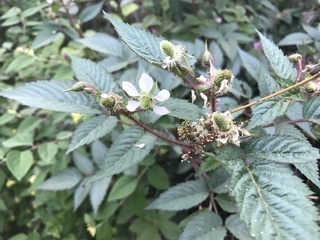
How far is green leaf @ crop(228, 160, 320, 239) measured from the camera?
1.64 feet

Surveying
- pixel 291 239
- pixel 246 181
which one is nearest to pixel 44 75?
pixel 246 181

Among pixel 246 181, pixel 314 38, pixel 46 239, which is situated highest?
pixel 246 181

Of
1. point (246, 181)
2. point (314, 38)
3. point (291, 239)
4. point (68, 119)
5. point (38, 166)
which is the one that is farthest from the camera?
point (68, 119)

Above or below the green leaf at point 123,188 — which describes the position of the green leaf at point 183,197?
above

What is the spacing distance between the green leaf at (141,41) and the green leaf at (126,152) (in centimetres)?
18

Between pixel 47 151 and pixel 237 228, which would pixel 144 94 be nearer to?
pixel 237 228

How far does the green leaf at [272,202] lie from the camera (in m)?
0.50

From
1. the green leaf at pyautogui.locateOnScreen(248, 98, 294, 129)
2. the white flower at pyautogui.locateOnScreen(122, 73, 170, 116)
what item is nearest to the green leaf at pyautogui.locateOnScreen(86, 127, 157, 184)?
the white flower at pyautogui.locateOnScreen(122, 73, 170, 116)

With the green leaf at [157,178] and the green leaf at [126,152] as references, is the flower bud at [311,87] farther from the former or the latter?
the green leaf at [157,178]

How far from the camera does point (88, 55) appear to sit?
1412 mm

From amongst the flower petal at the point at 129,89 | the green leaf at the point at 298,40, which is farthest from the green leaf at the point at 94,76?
the green leaf at the point at 298,40

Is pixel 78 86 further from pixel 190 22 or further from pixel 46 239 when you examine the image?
pixel 190 22

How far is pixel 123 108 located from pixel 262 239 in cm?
32

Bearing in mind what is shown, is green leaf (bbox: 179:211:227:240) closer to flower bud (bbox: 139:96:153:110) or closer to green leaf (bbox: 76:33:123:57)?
flower bud (bbox: 139:96:153:110)
